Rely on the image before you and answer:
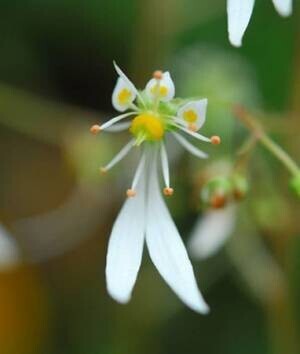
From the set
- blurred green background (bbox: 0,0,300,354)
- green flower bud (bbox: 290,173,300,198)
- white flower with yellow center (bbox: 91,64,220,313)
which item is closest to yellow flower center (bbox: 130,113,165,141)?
white flower with yellow center (bbox: 91,64,220,313)

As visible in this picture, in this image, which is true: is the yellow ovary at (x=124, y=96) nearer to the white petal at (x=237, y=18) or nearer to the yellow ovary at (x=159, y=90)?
the yellow ovary at (x=159, y=90)

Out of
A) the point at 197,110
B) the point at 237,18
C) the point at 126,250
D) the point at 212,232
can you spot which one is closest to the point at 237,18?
the point at 237,18

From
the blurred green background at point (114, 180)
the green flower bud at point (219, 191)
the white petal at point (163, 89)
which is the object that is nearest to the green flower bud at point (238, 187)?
the green flower bud at point (219, 191)

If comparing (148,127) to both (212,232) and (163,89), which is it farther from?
(212,232)

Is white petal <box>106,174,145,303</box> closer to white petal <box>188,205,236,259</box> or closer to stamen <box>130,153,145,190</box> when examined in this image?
stamen <box>130,153,145,190</box>

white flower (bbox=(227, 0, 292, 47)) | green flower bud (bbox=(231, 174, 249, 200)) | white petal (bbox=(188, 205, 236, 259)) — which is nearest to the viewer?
white flower (bbox=(227, 0, 292, 47))
